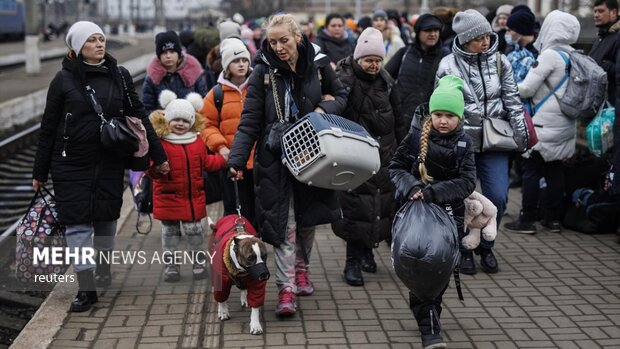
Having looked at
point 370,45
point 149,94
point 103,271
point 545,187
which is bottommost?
point 103,271

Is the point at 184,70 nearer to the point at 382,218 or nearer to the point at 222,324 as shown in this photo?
the point at 382,218

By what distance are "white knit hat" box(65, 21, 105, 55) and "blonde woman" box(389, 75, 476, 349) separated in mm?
2233

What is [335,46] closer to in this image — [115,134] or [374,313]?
[115,134]

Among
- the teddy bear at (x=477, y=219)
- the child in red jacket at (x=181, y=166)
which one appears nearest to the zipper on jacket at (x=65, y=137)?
the child in red jacket at (x=181, y=166)

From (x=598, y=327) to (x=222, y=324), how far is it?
7.96 ft

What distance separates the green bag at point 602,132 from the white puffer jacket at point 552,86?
13.7 inches

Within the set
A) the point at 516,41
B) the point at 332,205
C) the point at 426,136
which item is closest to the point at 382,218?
the point at 332,205

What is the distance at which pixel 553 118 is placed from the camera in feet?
27.3

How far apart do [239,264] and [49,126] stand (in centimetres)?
172

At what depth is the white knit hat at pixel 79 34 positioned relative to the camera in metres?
6.09

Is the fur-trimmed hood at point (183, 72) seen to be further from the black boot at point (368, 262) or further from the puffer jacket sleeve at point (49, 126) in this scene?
the black boot at point (368, 262)

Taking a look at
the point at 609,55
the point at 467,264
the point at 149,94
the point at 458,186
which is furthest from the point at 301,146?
the point at 609,55

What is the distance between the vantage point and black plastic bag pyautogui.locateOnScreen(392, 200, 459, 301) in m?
5.14

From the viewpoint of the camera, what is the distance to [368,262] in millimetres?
7320
